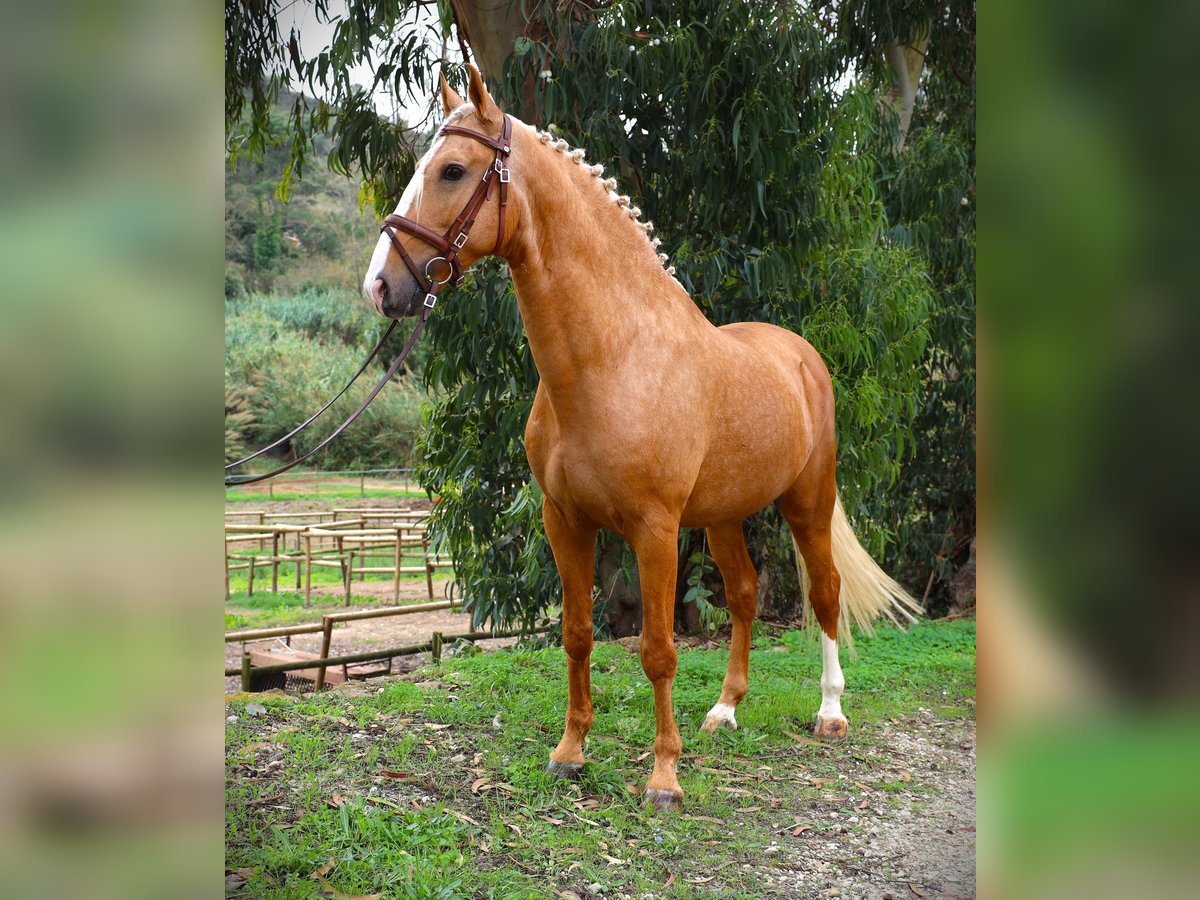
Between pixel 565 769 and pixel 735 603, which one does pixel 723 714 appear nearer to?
pixel 735 603

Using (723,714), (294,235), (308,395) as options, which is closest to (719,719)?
(723,714)

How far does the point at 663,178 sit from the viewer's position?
5223 mm

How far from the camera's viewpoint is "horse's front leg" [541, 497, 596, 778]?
3250 millimetres

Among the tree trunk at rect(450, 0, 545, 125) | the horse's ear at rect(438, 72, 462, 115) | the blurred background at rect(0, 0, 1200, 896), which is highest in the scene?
the tree trunk at rect(450, 0, 545, 125)

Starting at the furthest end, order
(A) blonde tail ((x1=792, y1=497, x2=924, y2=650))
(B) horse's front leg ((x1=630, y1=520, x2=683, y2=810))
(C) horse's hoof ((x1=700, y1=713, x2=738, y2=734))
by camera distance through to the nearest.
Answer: (A) blonde tail ((x1=792, y1=497, x2=924, y2=650))
(C) horse's hoof ((x1=700, y1=713, x2=738, y2=734))
(B) horse's front leg ((x1=630, y1=520, x2=683, y2=810))

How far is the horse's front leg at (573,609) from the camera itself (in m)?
Answer: 3.25

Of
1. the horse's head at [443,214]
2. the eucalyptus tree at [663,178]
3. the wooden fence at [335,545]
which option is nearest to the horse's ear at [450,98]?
the horse's head at [443,214]

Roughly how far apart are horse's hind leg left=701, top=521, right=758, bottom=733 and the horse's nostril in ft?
6.23

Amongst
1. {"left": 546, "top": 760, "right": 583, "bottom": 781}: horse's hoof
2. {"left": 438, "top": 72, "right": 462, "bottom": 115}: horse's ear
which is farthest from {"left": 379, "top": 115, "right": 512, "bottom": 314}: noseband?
{"left": 546, "top": 760, "right": 583, "bottom": 781}: horse's hoof

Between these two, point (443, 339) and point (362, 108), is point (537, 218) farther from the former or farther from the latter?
point (362, 108)

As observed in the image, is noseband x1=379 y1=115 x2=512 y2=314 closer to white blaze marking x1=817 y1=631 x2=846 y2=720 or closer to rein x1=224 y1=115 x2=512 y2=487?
rein x1=224 y1=115 x2=512 y2=487

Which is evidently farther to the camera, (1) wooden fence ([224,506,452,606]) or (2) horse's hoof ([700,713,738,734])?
(1) wooden fence ([224,506,452,606])

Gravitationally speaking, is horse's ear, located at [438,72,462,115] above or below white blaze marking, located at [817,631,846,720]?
above
